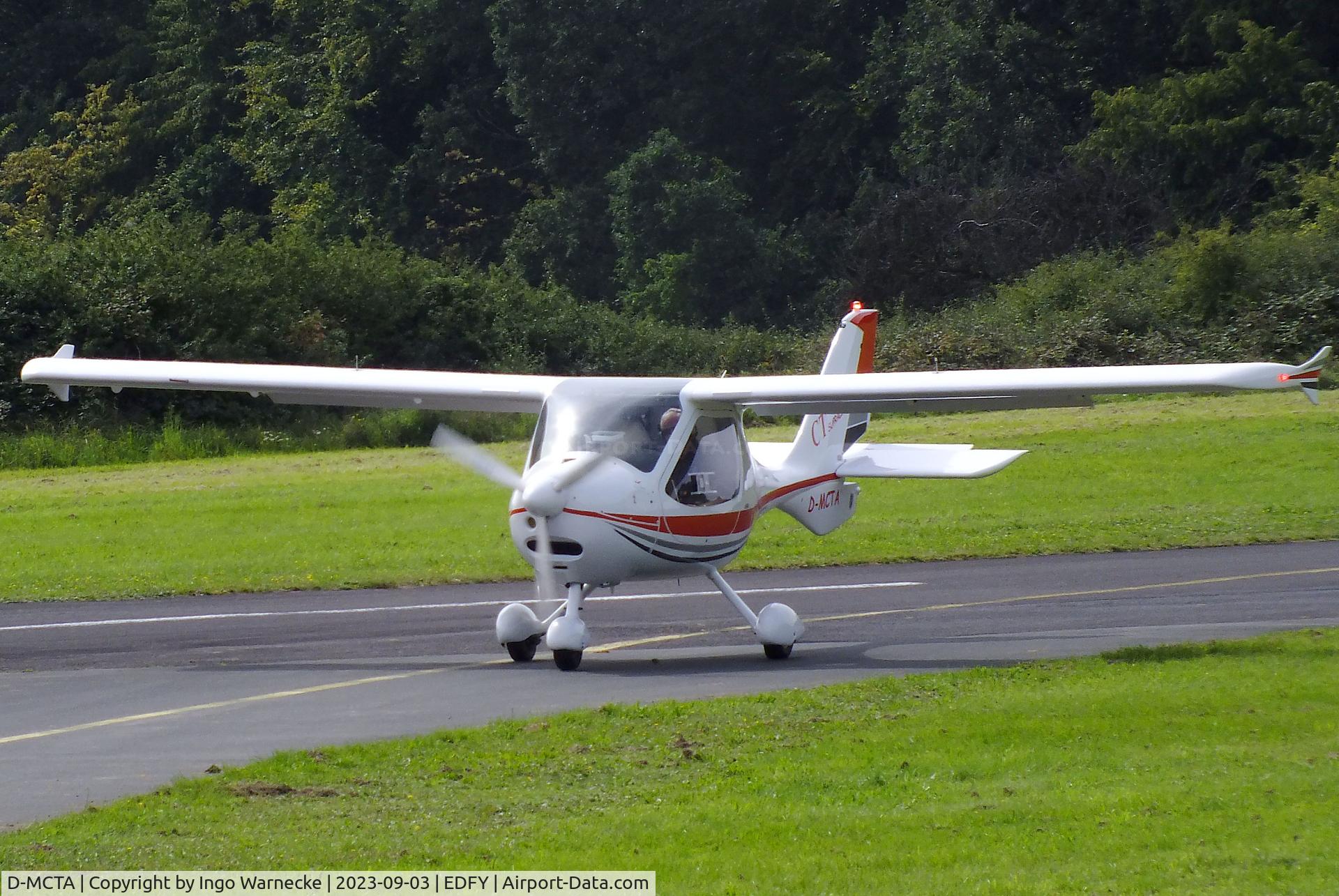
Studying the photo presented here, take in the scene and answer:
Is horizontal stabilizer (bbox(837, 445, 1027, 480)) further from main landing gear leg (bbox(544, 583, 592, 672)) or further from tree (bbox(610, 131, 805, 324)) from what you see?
tree (bbox(610, 131, 805, 324))

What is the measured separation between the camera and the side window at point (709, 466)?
13.0 metres

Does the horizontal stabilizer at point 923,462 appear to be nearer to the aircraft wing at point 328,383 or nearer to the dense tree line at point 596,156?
the aircraft wing at point 328,383

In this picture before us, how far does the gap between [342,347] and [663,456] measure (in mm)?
28388

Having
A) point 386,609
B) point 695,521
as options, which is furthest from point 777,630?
point 386,609

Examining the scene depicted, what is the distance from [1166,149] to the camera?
49125 millimetres

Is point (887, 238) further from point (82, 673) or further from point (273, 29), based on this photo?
point (82, 673)

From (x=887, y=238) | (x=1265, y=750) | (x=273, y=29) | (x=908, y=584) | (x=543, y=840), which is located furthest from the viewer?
(x=273, y=29)

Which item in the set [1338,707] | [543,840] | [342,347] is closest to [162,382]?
[543,840]

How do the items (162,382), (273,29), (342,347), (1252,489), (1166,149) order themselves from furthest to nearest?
(273,29) → (1166,149) → (342,347) → (1252,489) → (162,382)

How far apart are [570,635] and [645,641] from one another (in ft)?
6.28

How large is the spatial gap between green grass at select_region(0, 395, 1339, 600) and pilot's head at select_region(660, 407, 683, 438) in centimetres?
690

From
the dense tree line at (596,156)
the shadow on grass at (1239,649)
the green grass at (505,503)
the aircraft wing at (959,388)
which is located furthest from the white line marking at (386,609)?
the dense tree line at (596,156)

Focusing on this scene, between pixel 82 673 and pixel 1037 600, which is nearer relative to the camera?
pixel 82 673
